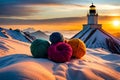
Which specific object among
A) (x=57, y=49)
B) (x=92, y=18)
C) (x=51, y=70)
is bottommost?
(x=92, y=18)

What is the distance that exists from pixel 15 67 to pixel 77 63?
4665mm

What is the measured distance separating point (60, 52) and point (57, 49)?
27cm

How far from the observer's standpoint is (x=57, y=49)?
18.7 metres

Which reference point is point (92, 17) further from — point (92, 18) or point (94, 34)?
point (94, 34)

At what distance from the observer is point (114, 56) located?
84.5ft

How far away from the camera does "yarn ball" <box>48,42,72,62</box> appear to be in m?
18.2

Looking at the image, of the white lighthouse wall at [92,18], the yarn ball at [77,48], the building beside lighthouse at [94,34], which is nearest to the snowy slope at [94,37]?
the building beside lighthouse at [94,34]

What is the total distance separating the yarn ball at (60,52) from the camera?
59.6ft

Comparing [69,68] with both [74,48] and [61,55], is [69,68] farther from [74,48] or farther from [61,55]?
[74,48]

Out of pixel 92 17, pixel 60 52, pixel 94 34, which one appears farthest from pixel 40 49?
pixel 94 34

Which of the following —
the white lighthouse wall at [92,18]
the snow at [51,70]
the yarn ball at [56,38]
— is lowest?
the white lighthouse wall at [92,18]

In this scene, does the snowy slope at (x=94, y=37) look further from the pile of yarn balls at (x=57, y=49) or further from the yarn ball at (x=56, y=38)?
the yarn ball at (x=56, y=38)

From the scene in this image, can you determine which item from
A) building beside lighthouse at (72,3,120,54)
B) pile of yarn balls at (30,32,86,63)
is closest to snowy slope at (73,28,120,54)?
building beside lighthouse at (72,3,120,54)

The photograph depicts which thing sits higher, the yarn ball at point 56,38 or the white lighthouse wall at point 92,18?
the yarn ball at point 56,38
